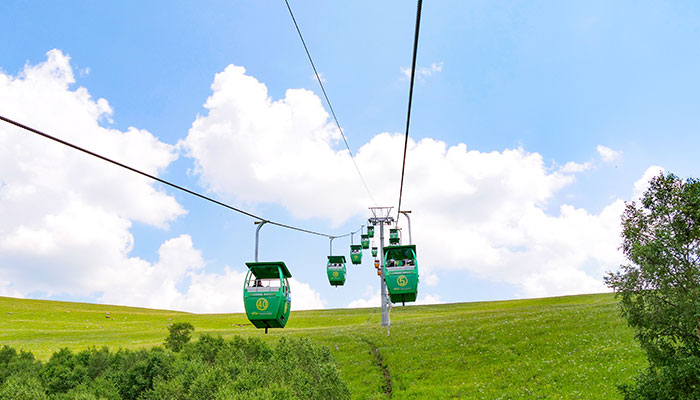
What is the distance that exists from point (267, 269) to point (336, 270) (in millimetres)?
19640

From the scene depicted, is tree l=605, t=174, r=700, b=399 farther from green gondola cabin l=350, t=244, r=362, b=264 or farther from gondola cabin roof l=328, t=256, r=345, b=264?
green gondola cabin l=350, t=244, r=362, b=264

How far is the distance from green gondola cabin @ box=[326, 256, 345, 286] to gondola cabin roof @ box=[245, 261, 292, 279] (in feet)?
62.4

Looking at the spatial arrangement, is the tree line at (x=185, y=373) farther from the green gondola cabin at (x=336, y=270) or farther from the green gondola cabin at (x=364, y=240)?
the green gondola cabin at (x=364, y=240)

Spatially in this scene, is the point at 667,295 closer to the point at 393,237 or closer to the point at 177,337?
the point at 393,237

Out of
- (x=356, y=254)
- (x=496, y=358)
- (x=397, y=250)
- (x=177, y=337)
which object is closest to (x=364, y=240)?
(x=356, y=254)

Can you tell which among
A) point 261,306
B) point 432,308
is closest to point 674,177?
point 261,306

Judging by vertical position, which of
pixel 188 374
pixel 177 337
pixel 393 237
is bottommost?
pixel 188 374

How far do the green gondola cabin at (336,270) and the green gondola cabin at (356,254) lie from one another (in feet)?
25.5

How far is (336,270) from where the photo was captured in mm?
39656

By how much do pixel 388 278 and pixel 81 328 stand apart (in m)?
101

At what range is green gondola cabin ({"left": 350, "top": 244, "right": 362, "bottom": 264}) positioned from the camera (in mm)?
48312

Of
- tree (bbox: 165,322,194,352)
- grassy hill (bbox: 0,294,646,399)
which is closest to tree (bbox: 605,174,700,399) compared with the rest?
grassy hill (bbox: 0,294,646,399)

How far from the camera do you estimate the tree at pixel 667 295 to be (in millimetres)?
18703

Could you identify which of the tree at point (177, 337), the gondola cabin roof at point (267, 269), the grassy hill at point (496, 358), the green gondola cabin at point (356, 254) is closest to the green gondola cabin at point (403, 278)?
the gondola cabin roof at point (267, 269)
